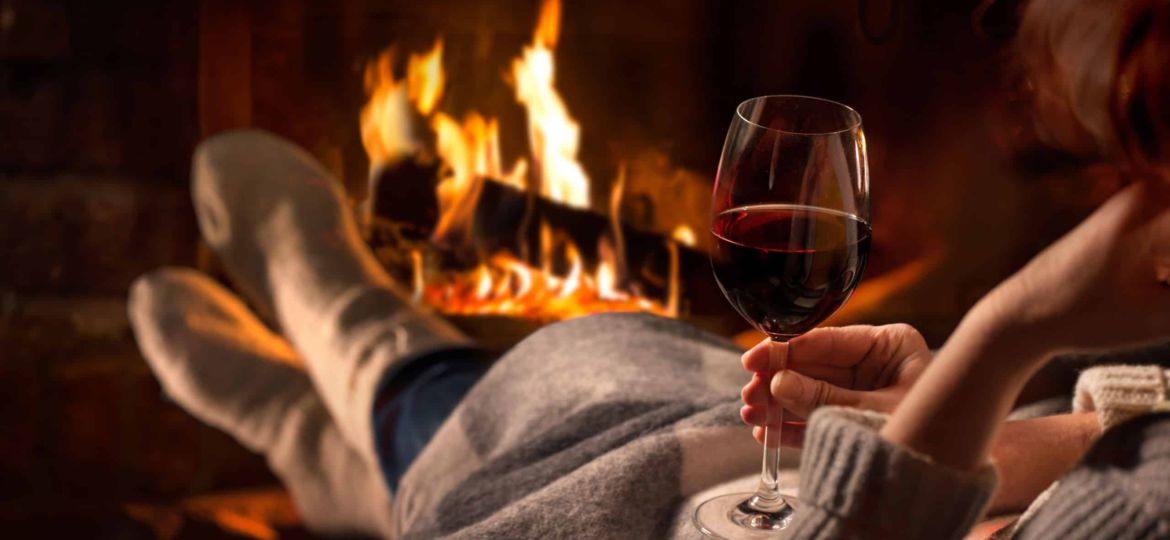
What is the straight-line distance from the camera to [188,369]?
133 centimetres

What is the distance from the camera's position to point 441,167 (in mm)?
1329

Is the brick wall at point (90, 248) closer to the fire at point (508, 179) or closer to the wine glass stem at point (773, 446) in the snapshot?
the fire at point (508, 179)

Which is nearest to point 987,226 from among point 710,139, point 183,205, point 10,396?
point 710,139

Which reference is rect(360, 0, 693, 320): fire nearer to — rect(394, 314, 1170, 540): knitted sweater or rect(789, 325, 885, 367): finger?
rect(394, 314, 1170, 540): knitted sweater

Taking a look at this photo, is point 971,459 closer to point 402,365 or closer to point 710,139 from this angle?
point 402,365

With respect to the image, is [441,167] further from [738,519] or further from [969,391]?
[969,391]

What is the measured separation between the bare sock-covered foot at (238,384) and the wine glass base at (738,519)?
784 mm

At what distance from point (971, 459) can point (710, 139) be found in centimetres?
95

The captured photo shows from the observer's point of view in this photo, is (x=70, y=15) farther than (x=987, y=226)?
No

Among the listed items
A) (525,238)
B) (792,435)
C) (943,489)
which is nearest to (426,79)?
(525,238)

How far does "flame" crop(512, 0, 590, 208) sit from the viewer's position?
128cm

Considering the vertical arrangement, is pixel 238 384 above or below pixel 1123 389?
below

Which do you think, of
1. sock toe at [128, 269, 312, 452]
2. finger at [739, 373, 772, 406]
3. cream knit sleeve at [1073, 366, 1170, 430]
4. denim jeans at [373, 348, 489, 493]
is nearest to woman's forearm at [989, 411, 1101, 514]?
cream knit sleeve at [1073, 366, 1170, 430]

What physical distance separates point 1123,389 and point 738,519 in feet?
0.64
